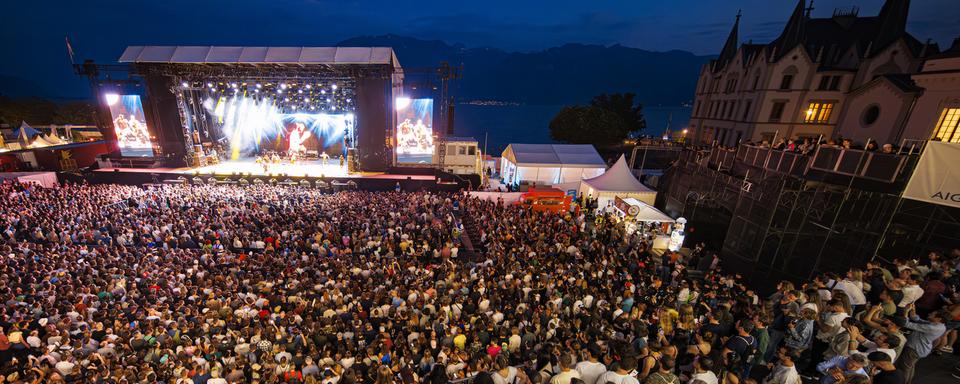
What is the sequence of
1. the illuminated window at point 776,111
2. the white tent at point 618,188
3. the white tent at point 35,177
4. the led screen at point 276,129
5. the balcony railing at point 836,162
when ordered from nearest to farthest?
1. the balcony railing at point 836,162
2. the white tent at point 618,188
3. the white tent at point 35,177
4. the led screen at point 276,129
5. the illuminated window at point 776,111

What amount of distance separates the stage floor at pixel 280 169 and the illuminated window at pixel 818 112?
3029 cm

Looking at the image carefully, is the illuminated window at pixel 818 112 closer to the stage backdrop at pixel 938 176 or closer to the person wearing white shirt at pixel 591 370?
the stage backdrop at pixel 938 176

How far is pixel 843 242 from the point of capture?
9.41 m

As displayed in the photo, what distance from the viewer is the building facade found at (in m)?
17.6

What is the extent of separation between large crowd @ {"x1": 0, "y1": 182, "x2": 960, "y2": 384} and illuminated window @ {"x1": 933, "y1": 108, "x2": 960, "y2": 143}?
10.5m

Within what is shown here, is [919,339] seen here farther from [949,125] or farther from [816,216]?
[949,125]

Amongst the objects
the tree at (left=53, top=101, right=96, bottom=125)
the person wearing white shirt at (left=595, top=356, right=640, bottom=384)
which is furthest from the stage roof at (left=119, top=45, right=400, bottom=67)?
the tree at (left=53, top=101, right=96, bottom=125)

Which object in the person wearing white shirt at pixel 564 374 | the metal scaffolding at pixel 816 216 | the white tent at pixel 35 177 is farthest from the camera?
the white tent at pixel 35 177

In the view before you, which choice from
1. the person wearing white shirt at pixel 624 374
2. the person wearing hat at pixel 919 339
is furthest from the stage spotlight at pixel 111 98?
the person wearing hat at pixel 919 339

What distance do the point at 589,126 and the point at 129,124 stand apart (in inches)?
1410

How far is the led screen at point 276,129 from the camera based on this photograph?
23109mm

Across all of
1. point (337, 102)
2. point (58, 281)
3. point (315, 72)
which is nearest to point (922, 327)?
point (58, 281)

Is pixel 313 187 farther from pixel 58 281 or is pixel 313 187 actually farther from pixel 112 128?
pixel 112 128

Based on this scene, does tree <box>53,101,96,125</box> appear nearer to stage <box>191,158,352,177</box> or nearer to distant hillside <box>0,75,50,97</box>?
stage <box>191,158,352,177</box>
